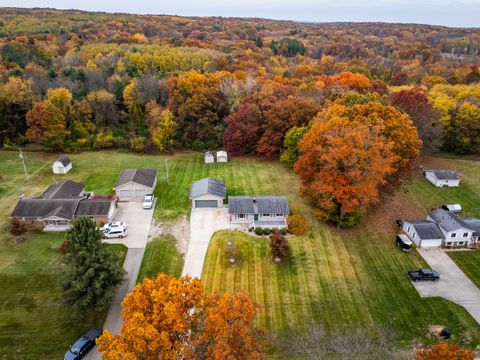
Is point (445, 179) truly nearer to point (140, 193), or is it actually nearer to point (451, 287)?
point (451, 287)

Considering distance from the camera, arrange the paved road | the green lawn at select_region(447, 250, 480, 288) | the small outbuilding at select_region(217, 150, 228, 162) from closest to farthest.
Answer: the paved road, the green lawn at select_region(447, 250, 480, 288), the small outbuilding at select_region(217, 150, 228, 162)

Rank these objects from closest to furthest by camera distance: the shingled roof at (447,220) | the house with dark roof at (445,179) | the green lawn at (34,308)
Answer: the green lawn at (34,308), the shingled roof at (447,220), the house with dark roof at (445,179)

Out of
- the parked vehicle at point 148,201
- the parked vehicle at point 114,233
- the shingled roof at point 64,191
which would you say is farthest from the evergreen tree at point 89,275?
the shingled roof at point 64,191

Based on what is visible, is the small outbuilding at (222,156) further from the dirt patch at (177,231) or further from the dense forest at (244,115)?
the dirt patch at (177,231)

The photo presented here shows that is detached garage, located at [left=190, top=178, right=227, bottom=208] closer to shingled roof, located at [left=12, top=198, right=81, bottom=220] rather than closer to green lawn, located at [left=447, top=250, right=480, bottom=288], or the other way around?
shingled roof, located at [left=12, top=198, right=81, bottom=220]

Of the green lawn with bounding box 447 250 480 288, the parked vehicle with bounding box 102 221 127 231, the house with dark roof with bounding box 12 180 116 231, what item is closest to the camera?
the green lawn with bounding box 447 250 480 288

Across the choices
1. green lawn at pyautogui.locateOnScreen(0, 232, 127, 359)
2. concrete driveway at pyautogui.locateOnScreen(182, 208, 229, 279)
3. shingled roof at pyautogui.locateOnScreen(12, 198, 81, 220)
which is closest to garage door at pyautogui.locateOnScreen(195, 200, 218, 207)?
concrete driveway at pyautogui.locateOnScreen(182, 208, 229, 279)

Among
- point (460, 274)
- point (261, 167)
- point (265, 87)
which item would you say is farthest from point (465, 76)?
point (460, 274)
